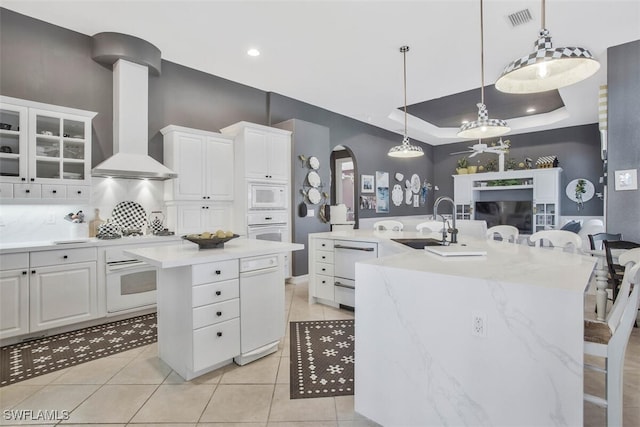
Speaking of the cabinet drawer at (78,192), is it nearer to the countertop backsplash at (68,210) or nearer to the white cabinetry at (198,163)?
the countertop backsplash at (68,210)

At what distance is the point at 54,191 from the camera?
10.2 feet

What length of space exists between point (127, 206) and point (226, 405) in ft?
9.17

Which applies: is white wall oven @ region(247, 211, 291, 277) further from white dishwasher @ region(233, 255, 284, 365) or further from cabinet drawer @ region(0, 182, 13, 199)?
cabinet drawer @ region(0, 182, 13, 199)

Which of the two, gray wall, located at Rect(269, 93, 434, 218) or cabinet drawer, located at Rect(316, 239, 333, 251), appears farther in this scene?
gray wall, located at Rect(269, 93, 434, 218)

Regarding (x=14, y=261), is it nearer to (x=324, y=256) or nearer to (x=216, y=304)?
(x=216, y=304)

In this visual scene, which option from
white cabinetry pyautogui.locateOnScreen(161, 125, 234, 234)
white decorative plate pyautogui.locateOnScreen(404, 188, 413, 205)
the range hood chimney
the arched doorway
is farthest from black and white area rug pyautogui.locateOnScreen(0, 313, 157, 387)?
white decorative plate pyautogui.locateOnScreen(404, 188, 413, 205)

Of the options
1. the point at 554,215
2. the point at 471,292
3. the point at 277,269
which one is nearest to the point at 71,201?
the point at 277,269

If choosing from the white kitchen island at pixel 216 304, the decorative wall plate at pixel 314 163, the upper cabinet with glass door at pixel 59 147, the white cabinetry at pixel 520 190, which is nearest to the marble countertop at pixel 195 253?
the white kitchen island at pixel 216 304

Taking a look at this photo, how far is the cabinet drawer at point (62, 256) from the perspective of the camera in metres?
2.81

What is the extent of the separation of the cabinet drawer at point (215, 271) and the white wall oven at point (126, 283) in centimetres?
142

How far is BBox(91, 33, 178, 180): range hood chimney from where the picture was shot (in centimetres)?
350

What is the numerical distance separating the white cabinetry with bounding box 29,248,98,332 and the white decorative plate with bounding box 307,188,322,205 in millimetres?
3002

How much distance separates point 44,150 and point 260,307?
2612mm

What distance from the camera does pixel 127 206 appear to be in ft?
12.4
